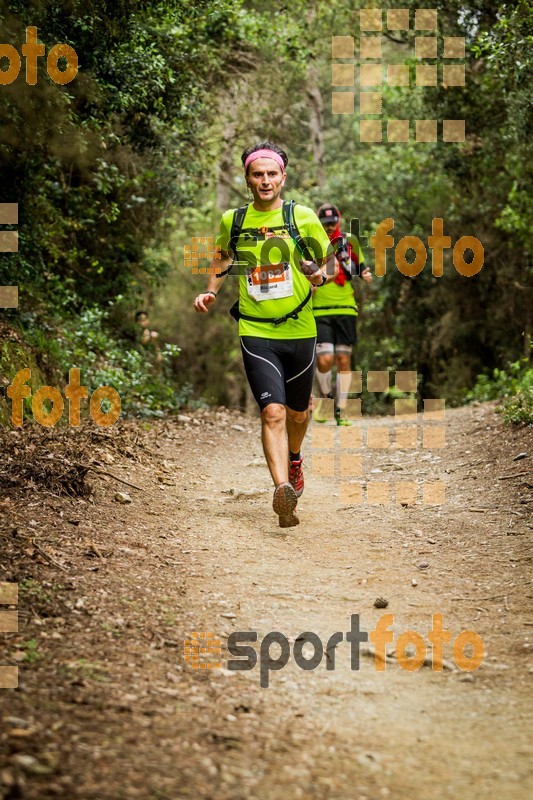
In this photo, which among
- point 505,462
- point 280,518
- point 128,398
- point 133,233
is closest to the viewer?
point 280,518

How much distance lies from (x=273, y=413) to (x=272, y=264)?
41.3 inches

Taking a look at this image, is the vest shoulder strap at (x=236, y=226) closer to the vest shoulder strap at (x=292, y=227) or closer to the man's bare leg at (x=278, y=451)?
the vest shoulder strap at (x=292, y=227)

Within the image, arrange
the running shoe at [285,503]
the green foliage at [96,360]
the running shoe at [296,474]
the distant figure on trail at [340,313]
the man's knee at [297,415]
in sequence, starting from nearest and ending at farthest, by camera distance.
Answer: the running shoe at [285,503]
the man's knee at [297,415]
the running shoe at [296,474]
the green foliage at [96,360]
the distant figure on trail at [340,313]

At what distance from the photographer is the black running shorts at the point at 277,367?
596 centimetres

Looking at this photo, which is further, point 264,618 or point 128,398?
point 128,398

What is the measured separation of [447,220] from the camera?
62.3ft

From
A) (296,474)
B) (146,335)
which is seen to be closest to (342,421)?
(146,335)

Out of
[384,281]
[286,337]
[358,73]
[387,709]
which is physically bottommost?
[387,709]

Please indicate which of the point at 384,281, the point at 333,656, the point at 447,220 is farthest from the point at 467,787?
the point at 384,281

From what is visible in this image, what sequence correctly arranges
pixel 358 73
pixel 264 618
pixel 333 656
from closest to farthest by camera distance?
pixel 333 656 → pixel 264 618 → pixel 358 73

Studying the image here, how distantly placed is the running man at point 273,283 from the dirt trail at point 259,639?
2.75ft

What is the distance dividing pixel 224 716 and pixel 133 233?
1076cm

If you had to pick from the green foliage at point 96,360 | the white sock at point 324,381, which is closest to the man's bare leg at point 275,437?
the green foliage at point 96,360

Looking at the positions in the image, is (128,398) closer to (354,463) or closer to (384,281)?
(354,463)
